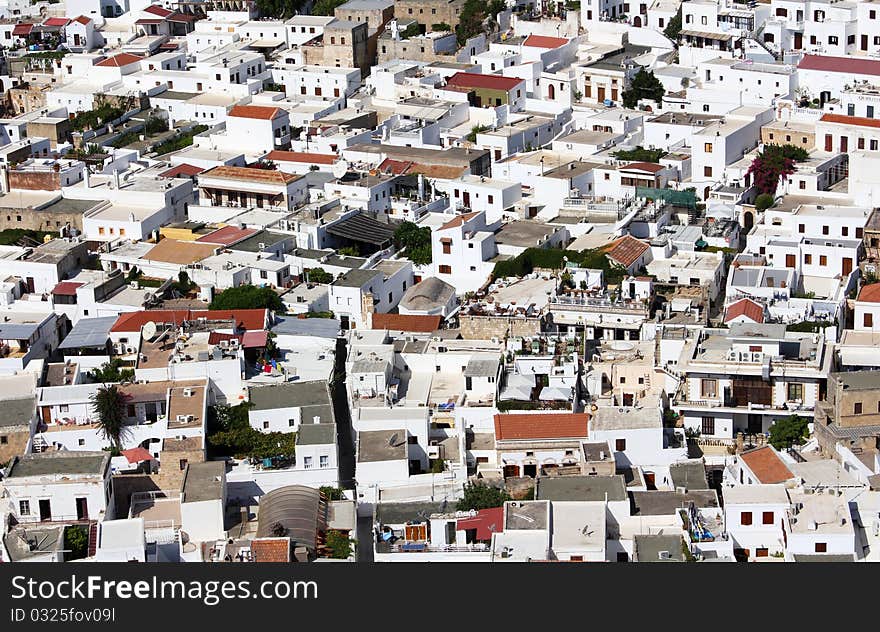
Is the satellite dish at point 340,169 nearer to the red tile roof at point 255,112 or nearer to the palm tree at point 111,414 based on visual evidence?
the red tile roof at point 255,112

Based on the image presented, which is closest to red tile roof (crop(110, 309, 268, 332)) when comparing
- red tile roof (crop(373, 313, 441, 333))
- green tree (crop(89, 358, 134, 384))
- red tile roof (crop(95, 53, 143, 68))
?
green tree (crop(89, 358, 134, 384))

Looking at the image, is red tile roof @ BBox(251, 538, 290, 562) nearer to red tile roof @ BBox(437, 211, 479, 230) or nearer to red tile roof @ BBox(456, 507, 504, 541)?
red tile roof @ BBox(456, 507, 504, 541)

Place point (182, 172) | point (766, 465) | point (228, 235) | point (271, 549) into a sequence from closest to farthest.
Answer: point (271, 549)
point (766, 465)
point (228, 235)
point (182, 172)

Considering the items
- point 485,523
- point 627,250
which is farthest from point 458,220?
point 485,523

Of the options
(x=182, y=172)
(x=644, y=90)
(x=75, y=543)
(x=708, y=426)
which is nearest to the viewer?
(x=75, y=543)

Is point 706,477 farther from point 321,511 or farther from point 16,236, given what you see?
point 16,236

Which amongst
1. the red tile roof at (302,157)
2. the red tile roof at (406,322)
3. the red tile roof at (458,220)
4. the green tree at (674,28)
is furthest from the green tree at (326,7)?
the red tile roof at (406,322)

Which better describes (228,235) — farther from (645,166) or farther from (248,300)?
(645,166)
